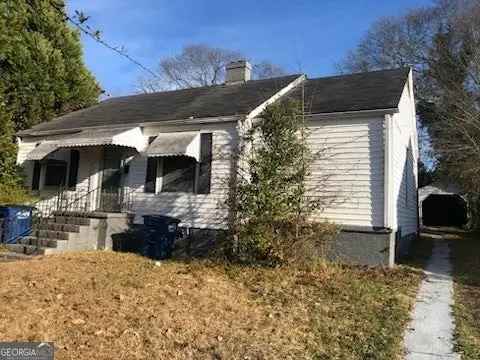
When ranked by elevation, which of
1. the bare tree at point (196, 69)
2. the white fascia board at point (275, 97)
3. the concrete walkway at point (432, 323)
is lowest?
the concrete walkway at point (432, 323)

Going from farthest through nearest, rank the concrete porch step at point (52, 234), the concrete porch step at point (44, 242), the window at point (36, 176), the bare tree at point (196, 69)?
the bare tree at point (196, 69), the window at point (36, 176), the concrete porch step at point (52, 234), the concrete porch step at point (44, 242)

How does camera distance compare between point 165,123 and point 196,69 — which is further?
point 196,69

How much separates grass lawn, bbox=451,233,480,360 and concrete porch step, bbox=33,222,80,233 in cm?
917

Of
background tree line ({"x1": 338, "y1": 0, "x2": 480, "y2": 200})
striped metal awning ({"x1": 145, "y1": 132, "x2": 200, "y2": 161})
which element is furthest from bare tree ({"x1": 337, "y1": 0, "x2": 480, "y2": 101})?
striped metal awning ({"x1": 145, "y1": 132, "x2": 200, "y2": 161})

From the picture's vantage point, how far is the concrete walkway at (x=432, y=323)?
18.8ft

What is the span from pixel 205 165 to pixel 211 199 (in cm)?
101

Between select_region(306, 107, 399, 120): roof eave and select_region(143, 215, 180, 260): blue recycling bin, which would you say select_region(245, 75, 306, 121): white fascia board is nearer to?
select_region(306, 107, 399, 120): roof eave

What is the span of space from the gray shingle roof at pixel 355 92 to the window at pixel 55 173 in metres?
8.32

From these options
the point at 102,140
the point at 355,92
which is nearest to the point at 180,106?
the point at 102,140

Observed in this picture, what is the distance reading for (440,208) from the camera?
31.7 meters

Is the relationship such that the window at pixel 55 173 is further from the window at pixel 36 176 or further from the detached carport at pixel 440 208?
the detached carport at pixel 440 208

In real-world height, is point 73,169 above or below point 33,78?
below

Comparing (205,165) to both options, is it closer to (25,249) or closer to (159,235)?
(159,235)

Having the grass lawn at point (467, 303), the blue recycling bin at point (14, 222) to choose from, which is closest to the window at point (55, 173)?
the blue recycling bin at point (14, 222)
